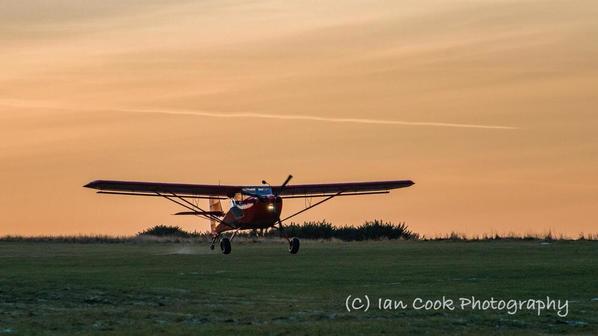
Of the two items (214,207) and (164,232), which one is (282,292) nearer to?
(214,207)

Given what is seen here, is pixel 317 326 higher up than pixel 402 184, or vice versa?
pixel 402 184

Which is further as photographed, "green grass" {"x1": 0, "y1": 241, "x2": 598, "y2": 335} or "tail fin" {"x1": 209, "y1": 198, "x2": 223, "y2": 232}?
"tail fin" {"x1": 209, "y1": 198, "x2": 223, "y2": 232}

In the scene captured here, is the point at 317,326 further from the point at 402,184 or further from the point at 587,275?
the point at 402,184

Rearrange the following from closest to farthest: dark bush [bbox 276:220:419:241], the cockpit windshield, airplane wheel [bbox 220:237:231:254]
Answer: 1. airplane wheel [bbox 220:237:231:254]
2. the cockpit windshield
3. dark bush [bbox 276:220:419:241]

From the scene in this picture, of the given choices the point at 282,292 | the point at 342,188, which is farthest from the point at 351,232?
the point at 282,292

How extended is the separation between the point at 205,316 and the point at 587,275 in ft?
41.7

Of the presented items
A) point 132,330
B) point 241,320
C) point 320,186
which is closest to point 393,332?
point 241,320

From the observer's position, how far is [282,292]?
25.5 meters

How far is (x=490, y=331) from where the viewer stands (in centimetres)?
1856

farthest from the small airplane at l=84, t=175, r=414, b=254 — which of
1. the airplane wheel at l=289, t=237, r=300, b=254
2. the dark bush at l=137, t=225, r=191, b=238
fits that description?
the dark bush at l=137, t=225, r=191, b=238

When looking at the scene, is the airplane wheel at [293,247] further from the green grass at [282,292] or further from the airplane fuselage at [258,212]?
the green grass at [282,292]

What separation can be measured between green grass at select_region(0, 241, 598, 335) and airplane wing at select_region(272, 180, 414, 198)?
16.2 m

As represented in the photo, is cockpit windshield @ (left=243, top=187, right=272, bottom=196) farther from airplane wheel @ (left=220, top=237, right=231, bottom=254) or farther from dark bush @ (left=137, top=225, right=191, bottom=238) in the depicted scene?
dark bush @ (left=137, top=225, right=191, bottom=238)

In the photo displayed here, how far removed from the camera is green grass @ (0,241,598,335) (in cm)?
1880
